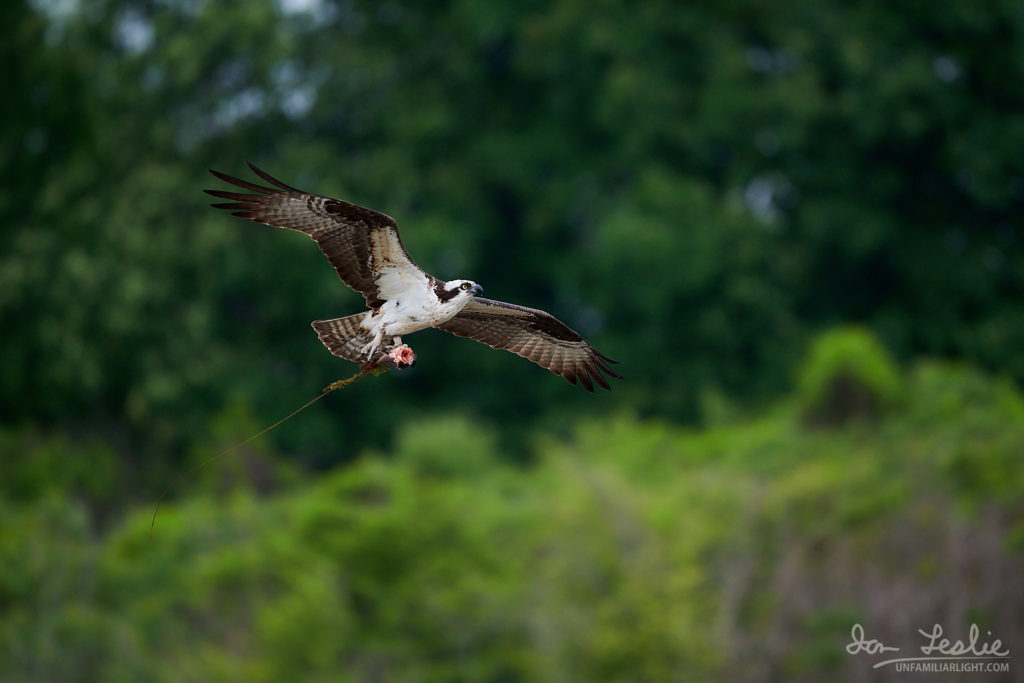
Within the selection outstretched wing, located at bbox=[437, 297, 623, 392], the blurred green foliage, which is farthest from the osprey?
the blurred green foliage

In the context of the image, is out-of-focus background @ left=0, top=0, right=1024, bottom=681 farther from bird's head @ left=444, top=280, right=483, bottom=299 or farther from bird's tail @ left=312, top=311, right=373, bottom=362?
bird's head @ left=444, top=280, right=483, bottom=299

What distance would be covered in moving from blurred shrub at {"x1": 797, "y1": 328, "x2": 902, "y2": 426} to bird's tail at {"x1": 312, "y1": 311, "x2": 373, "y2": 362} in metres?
13.9

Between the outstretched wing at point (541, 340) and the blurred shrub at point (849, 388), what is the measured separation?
11948mm

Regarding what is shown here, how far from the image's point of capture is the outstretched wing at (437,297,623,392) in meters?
10.3

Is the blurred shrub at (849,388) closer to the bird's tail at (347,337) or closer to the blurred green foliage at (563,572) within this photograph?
the blurred green foliage at (563,572)

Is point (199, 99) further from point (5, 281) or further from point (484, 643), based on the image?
point (484, 643)

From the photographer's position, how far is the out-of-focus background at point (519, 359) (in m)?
18.4

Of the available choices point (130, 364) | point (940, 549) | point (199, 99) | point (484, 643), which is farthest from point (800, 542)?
point (199, 99)

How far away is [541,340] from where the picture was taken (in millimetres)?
10609

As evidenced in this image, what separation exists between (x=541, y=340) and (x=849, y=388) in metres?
12.3

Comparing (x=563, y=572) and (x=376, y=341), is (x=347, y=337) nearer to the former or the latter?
(x=376, y=341)

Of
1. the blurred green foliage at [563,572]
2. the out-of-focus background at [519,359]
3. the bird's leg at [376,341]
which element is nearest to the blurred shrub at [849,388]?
the out-of-focus background at [519,359]

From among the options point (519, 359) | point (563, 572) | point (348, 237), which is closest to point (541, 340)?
point (348, 237)

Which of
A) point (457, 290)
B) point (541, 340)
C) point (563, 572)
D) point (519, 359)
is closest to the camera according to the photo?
point (457, 290)
